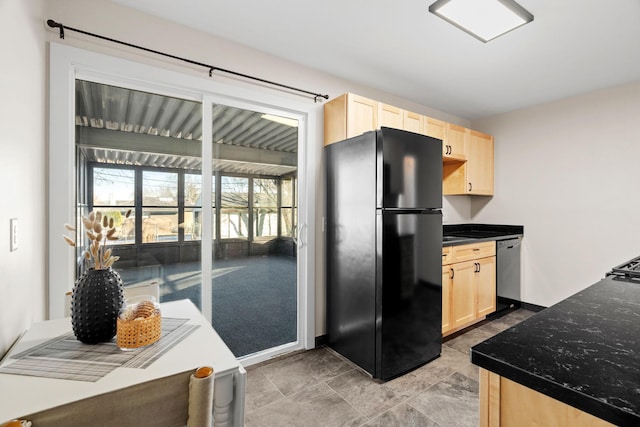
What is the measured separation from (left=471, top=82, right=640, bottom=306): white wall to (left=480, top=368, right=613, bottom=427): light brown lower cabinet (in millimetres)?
3591

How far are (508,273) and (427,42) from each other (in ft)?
9.55

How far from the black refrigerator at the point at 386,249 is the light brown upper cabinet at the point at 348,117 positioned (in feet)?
0.48

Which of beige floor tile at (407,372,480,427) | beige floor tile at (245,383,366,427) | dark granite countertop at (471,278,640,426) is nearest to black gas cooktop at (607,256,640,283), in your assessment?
dark granite countertop at (471,278,640,426)

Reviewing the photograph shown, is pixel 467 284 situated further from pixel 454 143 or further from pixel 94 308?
pixel 94 308

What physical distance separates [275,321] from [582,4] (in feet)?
10.5

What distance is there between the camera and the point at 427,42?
7.72 ft

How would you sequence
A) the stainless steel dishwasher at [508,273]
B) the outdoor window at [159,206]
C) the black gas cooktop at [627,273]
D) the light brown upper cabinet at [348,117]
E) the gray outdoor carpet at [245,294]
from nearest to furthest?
the black gas cooktop at [627,273] → the outdoor window at [159,206] → the gray outdoor carpet at [245,294] → the light brown upper cabinet at [348,117] → the stainless steel dishwasher at [508,273]

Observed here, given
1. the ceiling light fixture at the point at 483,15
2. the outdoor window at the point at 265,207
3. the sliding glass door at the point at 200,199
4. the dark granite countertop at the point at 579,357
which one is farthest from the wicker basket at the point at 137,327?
the ceiling light fixture at the point at 483,15

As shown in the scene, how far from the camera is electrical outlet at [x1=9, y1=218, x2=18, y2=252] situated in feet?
3.79

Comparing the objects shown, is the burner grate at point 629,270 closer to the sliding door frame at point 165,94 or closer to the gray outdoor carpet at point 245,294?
the sliding door frame at point 165,94

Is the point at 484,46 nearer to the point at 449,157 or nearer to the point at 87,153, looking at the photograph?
the point at 449,157

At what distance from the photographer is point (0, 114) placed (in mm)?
1047

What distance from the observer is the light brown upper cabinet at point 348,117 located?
2.65m

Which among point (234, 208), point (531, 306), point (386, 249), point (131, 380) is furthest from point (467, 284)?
point (131, 380)
